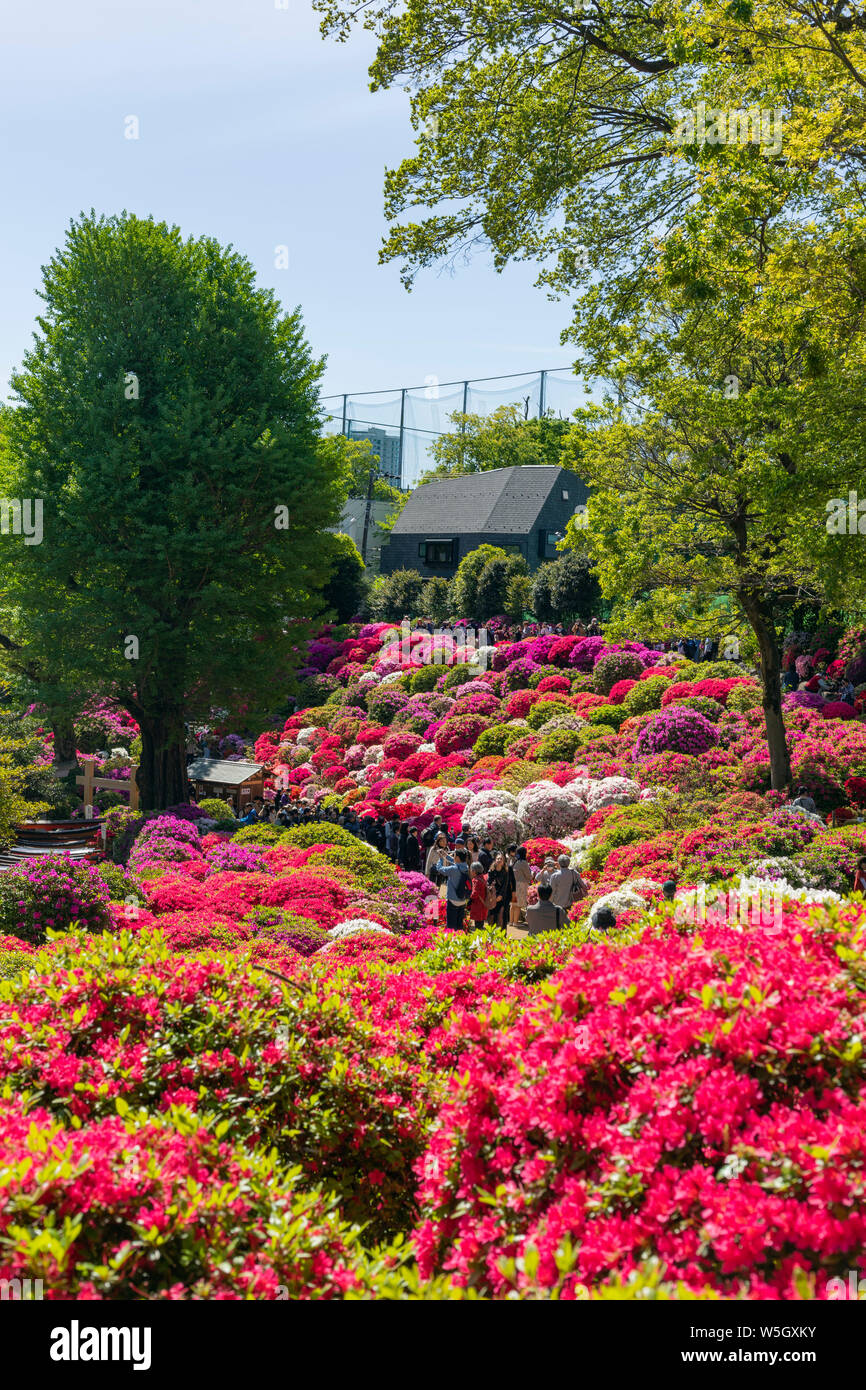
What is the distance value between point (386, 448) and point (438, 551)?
215 feet

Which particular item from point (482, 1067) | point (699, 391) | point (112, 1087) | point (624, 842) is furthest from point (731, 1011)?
point (699, 391)

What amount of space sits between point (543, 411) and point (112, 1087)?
255 feet

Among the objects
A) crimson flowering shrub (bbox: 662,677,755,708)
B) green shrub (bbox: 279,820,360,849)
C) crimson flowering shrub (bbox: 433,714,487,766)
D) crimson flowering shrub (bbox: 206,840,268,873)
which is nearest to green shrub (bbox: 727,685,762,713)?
crimson flowering shrub (bbox: 662,677,755,708)

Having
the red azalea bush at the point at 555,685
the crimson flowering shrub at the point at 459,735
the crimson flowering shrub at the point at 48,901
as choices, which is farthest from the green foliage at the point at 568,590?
the crimson flowering shrub at the point at 48,901

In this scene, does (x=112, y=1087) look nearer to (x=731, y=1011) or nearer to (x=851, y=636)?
(x=731, y=1011)

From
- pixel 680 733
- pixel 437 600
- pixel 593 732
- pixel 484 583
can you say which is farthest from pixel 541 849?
pixel 437 600

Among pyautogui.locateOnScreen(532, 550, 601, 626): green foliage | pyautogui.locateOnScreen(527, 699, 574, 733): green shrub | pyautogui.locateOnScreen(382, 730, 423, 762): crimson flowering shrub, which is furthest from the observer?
pyautogui.locateOnScreen(532, 550, 601, 626): green foliage

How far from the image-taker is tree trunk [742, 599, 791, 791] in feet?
56.1

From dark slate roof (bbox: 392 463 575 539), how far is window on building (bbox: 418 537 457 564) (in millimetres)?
384

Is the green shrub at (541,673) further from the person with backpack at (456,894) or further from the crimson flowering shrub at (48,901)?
the crimson flowering shrub at (48,901)

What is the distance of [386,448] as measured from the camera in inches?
4358

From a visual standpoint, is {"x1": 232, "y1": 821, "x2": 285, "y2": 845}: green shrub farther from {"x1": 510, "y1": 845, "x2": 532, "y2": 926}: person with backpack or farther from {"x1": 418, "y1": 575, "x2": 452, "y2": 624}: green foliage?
{"x1": 418, "y1": 575, "x2": 452, "y2": 624}: green foliage

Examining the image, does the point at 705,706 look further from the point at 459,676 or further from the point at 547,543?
the point at 547,543

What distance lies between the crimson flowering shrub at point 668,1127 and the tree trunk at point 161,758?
21.2m
